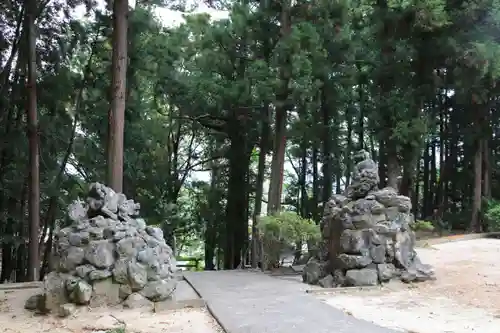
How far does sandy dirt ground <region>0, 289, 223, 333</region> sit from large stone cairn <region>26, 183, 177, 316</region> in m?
0.19

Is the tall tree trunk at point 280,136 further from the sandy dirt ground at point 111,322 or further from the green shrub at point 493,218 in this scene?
the green shrub at point 493,218

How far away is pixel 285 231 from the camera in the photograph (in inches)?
318

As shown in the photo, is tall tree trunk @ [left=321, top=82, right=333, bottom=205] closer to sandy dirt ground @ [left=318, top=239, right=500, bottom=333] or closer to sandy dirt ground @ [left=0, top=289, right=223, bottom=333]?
sandy dirt ground @ [left=318, top=239, right=500, bottom=333]

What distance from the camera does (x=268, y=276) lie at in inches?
316

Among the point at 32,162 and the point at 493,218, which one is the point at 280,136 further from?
the point at 493,218

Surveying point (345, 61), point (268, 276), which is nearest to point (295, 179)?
point (345, 61)

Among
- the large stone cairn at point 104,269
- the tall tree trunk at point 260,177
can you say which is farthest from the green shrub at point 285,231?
the large stone cairn at point 104,269

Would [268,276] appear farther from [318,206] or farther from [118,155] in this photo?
[318,206]

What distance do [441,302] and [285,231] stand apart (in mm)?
2862

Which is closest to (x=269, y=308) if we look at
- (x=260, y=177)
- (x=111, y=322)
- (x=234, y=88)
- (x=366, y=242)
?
(x=111, y=322)

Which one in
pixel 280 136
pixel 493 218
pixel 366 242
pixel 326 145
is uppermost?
pixel 326 145

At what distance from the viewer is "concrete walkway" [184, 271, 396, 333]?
4.55 meters

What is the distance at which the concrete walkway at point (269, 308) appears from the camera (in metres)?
4.55

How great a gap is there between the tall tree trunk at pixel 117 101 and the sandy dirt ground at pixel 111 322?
2501 mm
